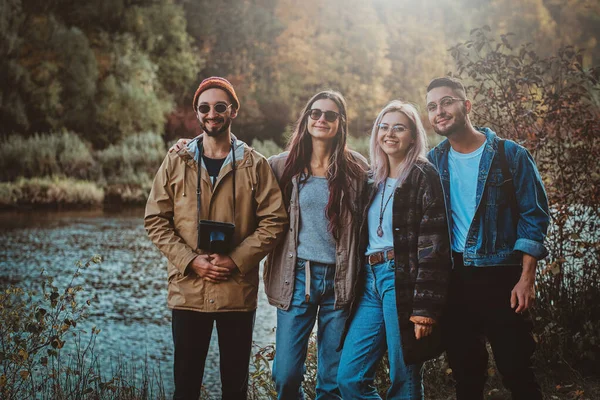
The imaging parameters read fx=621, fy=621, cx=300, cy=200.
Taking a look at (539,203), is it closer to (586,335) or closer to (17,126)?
(586,335)

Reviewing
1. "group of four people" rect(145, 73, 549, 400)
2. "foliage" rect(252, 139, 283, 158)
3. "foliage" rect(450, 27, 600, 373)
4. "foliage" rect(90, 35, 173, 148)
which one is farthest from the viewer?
"foliage" rect(252, 139, 283, 158)

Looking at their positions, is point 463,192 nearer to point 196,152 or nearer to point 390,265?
point 390,265

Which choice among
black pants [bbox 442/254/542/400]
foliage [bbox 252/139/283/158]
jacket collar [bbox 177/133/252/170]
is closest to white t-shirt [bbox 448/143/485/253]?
black pants [bbox 442/254/542/400]

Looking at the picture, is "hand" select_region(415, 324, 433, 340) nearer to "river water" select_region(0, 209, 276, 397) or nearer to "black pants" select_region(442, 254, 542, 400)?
"black pants" select_region(442, 254, 542, 400)

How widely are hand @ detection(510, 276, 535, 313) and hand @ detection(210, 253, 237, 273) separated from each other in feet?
4.44

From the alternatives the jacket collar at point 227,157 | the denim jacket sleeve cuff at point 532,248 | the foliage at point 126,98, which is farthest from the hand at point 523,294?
the foliage at point 126,98

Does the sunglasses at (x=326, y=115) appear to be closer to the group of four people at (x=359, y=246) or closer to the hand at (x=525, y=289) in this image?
the group of four people at (x=359, y=246)

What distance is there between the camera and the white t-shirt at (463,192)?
9.80 ft

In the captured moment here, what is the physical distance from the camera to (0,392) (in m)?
3.53

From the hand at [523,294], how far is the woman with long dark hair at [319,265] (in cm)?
74

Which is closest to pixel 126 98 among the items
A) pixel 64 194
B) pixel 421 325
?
pixel 64 194

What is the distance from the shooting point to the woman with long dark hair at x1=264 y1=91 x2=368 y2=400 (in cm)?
306

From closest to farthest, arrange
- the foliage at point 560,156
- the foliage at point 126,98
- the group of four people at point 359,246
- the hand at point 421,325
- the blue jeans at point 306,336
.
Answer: the hand at point 421,325
the group of four people at point 359,246
the blue jeans at point 306,336
the foliage at point 560,156
the foliage at point 126,98

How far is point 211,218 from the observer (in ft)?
10.3
